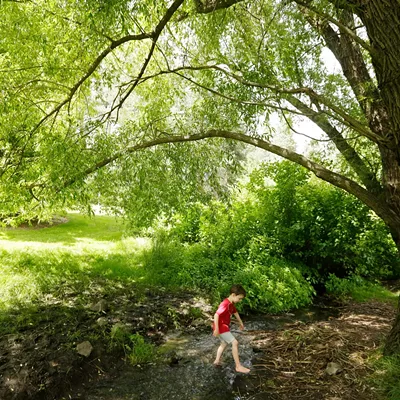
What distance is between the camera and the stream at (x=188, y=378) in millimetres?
5414

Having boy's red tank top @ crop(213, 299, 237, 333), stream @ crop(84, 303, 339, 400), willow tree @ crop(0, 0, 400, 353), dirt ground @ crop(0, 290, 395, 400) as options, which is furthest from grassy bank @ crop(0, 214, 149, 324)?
boy's red tank top @ crop(213, 299, 237, 333)

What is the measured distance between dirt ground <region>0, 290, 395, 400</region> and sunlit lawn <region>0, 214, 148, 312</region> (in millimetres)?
923

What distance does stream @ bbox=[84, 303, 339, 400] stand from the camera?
17.8 ft

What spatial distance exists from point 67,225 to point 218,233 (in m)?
11.9

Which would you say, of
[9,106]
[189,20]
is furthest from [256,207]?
[9,106]

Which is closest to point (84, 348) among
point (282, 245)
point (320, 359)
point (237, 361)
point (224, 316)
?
point (224, 316)

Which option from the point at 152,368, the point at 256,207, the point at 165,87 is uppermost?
the point at 165,87

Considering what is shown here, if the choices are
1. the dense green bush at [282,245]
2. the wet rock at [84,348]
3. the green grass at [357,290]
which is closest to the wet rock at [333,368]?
the dense green bush at [282,245]

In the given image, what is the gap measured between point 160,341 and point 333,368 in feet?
11.1

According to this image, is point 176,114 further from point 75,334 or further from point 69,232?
point 69,232

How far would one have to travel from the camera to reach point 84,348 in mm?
6223

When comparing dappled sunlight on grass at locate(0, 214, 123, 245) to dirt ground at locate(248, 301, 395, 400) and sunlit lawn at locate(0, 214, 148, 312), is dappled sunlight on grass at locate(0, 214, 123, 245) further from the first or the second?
dirt ground at locate(248, 301, 395, 400)

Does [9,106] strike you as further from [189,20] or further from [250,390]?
[250,390]

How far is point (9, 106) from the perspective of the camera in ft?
21.2
